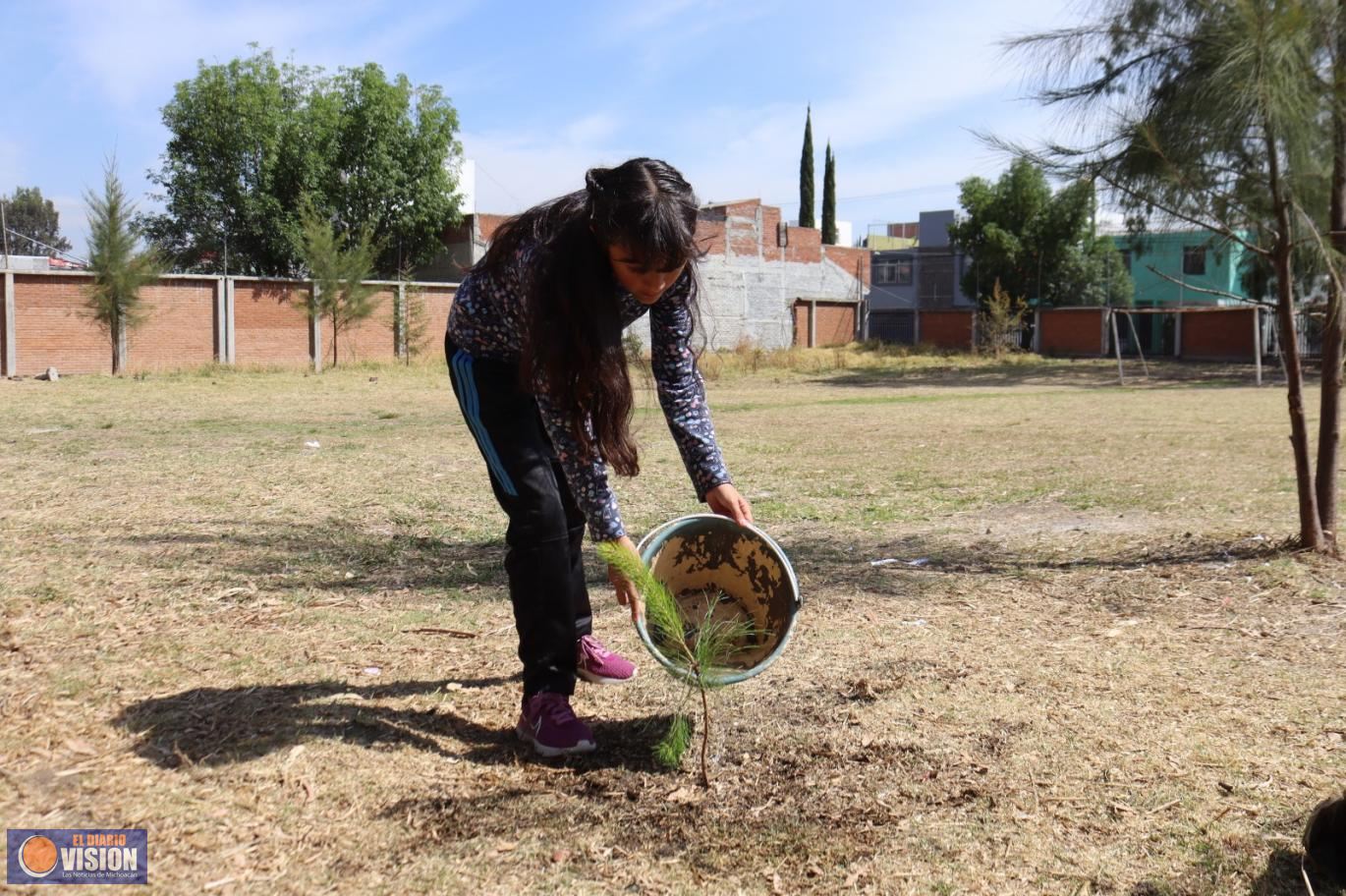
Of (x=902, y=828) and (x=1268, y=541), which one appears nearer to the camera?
(x=902, y=828)

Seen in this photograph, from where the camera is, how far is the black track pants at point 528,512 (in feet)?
9.39

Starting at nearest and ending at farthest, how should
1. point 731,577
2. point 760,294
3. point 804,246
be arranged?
1. point 731,577
2. point 760,294
3. point 804,246

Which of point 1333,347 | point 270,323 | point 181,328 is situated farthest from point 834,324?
point 1333,347

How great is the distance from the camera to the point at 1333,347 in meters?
A: 5.40

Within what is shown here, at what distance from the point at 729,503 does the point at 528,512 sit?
20.9 inches

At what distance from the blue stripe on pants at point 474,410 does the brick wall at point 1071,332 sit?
4326 cm

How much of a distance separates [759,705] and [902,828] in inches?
33.3

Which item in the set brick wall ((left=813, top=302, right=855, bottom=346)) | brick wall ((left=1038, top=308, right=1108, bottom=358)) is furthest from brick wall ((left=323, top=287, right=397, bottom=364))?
brick wall ((left=1038, top=308, right=1108, bottom=358))

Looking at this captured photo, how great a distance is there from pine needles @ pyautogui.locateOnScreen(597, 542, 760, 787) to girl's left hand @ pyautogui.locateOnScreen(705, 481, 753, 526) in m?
0.22

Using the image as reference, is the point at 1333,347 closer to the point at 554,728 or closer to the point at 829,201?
the point at 554,728

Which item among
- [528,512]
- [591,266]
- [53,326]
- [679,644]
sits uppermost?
[53,326]

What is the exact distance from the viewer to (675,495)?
25.3ft

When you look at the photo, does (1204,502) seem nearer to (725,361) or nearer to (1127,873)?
(1127,873)

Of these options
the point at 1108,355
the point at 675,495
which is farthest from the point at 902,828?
the point at 1108,355
